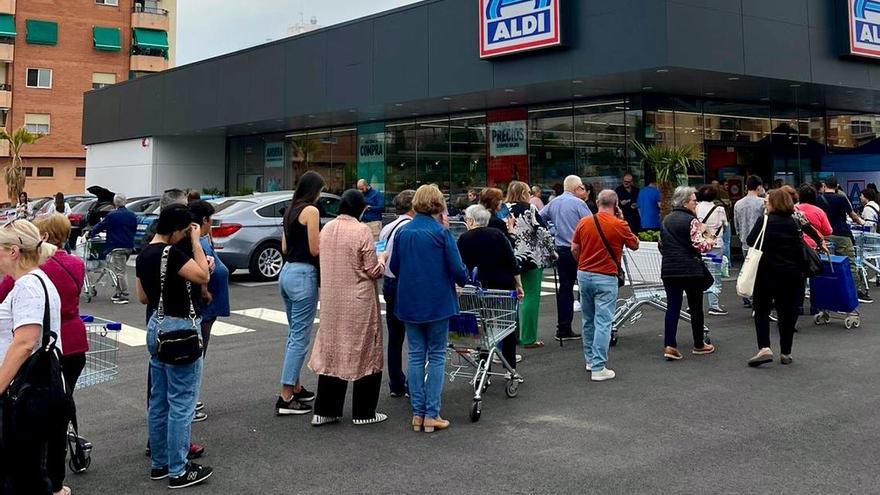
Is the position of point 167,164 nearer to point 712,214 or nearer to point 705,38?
point 705,38

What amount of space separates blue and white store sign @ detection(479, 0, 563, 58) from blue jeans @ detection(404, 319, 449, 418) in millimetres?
11310

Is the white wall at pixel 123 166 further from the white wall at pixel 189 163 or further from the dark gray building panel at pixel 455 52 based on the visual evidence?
the dark gray building panel at pixel 455 52

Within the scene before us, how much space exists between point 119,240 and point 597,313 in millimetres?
8970

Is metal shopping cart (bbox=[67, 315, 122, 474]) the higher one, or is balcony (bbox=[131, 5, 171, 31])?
balcony (bbox=[131, 5, 171, 31])

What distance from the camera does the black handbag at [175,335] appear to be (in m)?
4.53

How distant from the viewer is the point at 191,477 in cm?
473

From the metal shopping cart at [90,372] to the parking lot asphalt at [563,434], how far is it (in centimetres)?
12

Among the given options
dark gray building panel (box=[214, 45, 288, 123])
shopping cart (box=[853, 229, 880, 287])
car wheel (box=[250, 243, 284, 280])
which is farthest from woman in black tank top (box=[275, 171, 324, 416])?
dark gray building panel (box=[214, 45, 288, 123])

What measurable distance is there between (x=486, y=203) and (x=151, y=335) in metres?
4.05

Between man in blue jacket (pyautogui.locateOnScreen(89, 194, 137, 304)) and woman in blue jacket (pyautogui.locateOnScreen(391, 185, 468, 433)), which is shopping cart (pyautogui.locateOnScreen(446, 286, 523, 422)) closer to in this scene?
woman in blue jacket (pyautogui.locateOnScreen(391, 185, 468, 433))

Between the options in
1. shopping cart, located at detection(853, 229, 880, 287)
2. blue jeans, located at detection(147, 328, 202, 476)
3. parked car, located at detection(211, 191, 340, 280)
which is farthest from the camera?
parked car, located at detection(211, 191, 340, 280)

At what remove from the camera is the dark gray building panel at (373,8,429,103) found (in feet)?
63.0

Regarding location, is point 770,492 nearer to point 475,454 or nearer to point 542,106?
point 475,454

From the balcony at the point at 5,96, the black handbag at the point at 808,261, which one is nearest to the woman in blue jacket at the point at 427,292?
the black handbag at the point at 808,261
